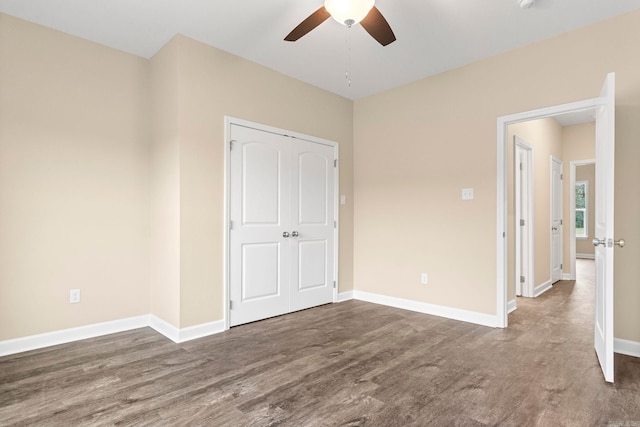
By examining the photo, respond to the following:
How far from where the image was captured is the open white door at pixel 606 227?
Result: 218 centimetres

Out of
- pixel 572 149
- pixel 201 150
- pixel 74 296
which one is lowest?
pixel 74 296

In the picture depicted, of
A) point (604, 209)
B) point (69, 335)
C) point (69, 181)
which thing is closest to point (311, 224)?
point (69, 181)

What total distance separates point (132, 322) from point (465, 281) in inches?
134

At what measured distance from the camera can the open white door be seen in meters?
2.18

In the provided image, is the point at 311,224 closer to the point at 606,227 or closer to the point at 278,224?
the point at 278,224

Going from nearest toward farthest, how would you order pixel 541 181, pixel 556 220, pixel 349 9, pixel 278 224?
1. pixel 349 9
2. pixel 278 224
3. pixel 541 181
4. pixel 556 220

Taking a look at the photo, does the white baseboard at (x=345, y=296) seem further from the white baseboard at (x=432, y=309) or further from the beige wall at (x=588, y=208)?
the beige wall at (x=588, y=208)

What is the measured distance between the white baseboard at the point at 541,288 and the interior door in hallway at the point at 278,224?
287cm

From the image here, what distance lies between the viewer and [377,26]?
233cm

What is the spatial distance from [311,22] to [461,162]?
2.21m

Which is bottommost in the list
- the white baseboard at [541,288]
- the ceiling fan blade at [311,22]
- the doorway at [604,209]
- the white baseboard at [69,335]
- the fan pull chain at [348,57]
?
the white baseboard at [541,288]

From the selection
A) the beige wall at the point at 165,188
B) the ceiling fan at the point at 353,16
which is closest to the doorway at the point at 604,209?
the ceiling fan at the point at 353,16

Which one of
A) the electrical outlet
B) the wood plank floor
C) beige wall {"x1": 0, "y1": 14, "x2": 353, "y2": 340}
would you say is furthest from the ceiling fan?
the electrical outlet

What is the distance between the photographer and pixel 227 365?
2523 millimetres
